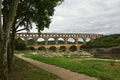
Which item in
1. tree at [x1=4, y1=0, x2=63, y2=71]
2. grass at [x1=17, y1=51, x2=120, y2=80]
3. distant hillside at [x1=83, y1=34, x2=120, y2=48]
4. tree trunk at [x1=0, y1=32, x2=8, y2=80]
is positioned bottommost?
distant hillside at [x1=83, y1=34, x2=120, y2=48]

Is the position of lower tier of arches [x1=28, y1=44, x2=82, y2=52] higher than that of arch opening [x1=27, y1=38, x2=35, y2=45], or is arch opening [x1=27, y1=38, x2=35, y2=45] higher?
arch opening [x1=27, y1=38, x2=35, y2=45]

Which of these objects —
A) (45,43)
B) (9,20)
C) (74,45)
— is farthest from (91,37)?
(9,20)

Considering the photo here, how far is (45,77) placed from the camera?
1691 centimetres

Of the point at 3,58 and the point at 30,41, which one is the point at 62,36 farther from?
the point at 3,58

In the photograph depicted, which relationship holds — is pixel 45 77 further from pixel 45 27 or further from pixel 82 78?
pixel 45 27

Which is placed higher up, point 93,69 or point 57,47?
point 93,69

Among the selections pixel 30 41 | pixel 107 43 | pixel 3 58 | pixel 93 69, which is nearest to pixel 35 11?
pixel 93 69

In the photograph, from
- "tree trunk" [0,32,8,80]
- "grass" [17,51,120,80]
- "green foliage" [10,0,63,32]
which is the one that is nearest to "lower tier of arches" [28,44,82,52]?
"grass" [17,51,120,80]

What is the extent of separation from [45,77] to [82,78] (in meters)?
2.38

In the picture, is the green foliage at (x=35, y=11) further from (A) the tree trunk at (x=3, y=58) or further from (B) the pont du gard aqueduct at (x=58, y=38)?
(B) the pont du gard aqueduct at (x=58, y=38)

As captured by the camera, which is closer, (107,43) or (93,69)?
(93,69)

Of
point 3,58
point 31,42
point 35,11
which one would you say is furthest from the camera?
point 31,42

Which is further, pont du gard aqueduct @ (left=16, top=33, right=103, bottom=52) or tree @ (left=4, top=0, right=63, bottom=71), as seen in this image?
pont du gard aqueduct @ (left=16, top=33, right=103, bottom=52)

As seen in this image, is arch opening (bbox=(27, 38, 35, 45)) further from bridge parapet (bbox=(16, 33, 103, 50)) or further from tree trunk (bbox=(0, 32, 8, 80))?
tree trunk (bbox=(0, 32, 8, 80))
